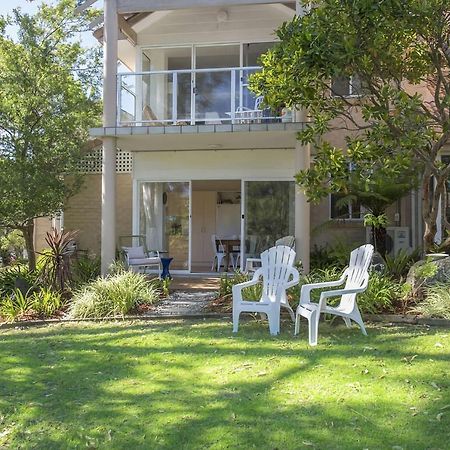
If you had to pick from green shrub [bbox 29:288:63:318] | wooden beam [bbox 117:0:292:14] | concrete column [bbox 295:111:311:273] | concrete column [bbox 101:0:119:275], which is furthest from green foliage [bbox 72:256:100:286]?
wooden beam [bbox 117:0:292:14]

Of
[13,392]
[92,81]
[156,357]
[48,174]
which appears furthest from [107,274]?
[92,81]

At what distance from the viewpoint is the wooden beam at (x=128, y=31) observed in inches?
507

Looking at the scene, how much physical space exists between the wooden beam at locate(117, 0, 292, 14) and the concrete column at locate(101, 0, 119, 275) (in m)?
0.23

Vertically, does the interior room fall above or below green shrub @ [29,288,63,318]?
above

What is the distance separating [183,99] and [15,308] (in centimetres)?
584

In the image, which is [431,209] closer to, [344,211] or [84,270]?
[344,211]

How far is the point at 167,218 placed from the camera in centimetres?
1396

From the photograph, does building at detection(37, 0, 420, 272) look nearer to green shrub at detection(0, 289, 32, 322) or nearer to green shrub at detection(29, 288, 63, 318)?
green shrub at detection(29, 288, 63, 318)

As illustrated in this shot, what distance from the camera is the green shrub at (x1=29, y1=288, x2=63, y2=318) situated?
920 centimetres

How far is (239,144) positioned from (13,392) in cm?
866

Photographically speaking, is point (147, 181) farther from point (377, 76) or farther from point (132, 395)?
point (132, 395)

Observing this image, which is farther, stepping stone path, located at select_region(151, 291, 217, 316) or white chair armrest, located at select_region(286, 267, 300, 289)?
stepping stone path, located at select_region(151, 291, 217, 316)

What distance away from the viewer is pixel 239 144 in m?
12.7

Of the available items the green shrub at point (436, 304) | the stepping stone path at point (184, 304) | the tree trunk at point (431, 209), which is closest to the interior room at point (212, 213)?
the stepping stone path at point (184, 304)
